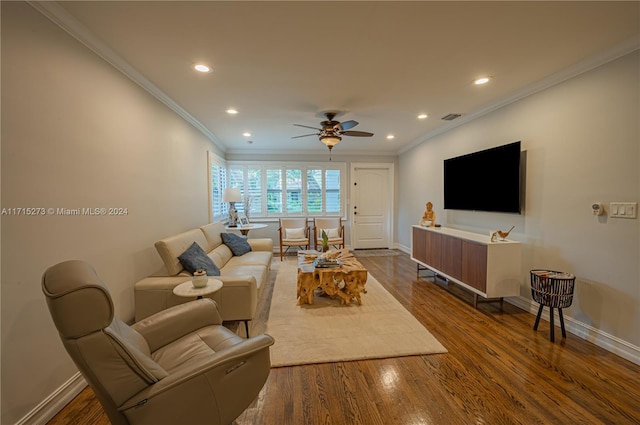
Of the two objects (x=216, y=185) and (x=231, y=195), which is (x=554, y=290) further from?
(x=216, y=185)

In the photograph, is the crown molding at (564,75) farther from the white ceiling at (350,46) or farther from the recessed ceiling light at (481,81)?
the recessed ceiling light at (481,81)

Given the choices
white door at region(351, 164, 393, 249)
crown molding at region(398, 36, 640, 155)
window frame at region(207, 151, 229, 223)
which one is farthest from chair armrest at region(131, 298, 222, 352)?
white door at region(351, 164, 393, 249)

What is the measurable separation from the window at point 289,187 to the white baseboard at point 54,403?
459 centimetres

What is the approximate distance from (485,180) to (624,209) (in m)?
1.44

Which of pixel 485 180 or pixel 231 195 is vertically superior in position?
pixel 485 180

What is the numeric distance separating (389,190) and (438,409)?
538cm

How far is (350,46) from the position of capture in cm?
211

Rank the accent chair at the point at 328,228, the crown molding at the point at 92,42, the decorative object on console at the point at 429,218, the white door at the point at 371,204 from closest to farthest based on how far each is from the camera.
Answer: the crown molding at the point at 92,42 → the decorative object on console at the point at 429,218 → the accent chair at the point at 328,228 → the white door at the point at 371,204

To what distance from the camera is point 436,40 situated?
2029 mm

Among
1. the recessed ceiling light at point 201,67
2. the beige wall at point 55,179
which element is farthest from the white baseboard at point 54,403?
the recessed ceiling light at point 201,67

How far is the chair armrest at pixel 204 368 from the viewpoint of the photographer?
1.10 meters

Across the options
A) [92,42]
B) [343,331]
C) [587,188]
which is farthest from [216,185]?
[587,188]

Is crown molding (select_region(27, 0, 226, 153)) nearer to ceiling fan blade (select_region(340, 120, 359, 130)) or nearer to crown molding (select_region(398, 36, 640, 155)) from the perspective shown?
ceiling fan blade (select_region(340, 120, 359, 130))

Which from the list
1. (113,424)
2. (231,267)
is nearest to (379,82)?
(231,267)
